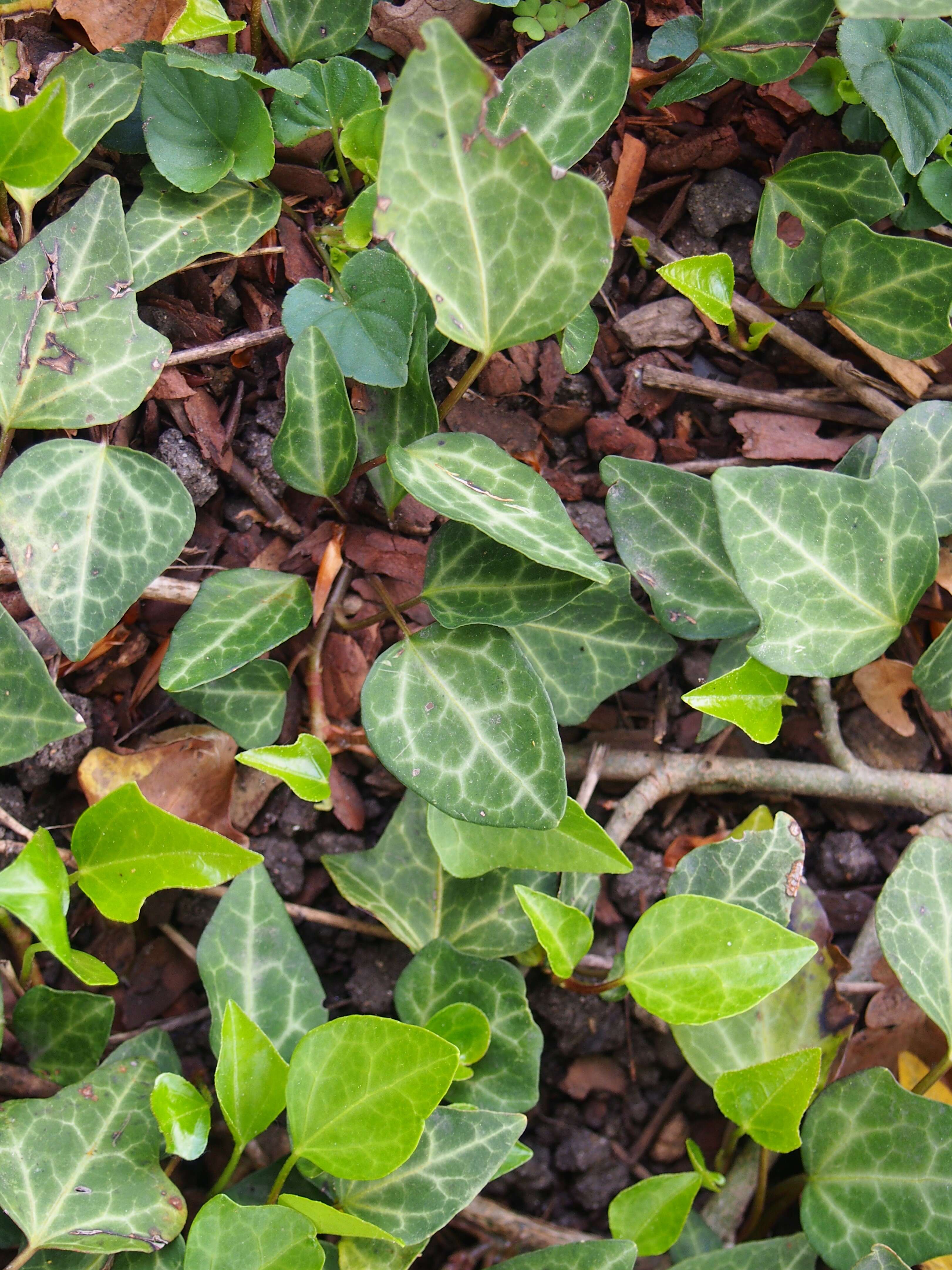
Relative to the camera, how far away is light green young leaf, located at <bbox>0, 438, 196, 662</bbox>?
1375 mm

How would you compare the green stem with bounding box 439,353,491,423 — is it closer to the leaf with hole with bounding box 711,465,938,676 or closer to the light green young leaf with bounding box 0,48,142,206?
the leaf with hole with bounding box 711,465,938,676

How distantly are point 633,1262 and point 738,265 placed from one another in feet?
5.53

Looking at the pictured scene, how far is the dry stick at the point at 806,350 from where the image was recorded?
182 cm

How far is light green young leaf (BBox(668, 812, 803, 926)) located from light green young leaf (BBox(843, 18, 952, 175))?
1150mm

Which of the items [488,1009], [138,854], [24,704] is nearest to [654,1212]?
[488,1009]

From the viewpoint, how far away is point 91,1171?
1.34m

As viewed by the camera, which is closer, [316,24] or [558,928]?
[558,928]

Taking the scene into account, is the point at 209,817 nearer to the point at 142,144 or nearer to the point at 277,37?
the point at 142,144

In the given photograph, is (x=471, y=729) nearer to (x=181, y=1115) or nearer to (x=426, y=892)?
(x=426, y=892)

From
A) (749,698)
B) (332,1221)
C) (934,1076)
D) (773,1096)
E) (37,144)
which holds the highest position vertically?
(37,144)

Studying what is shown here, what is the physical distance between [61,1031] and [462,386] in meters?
1.18

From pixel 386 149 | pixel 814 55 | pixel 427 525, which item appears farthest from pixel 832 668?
pixel 814 55

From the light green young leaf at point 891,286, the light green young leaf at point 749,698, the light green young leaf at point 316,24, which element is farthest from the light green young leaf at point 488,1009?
the light green young leaf at point 316,24

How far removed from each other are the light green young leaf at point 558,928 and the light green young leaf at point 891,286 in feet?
3.75
